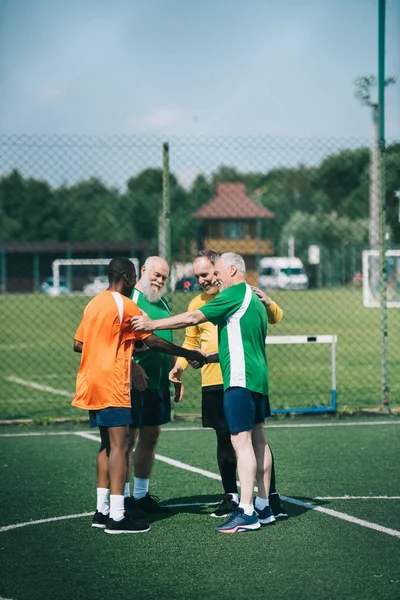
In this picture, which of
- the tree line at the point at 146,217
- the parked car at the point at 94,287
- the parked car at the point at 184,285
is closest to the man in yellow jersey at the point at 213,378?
the parked car at the point at 184,285

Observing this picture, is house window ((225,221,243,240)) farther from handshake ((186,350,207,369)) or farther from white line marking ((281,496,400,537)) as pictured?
handshake ((186,350,207,369))

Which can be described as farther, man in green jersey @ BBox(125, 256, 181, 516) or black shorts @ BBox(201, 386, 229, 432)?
black shorts @ BBox(201, 386, 229, 432)

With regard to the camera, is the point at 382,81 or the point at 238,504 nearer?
the point at 238,504

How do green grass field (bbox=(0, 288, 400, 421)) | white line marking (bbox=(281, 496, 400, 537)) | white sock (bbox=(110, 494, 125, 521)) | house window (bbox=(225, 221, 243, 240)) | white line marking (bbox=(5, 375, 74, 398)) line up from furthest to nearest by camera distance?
1. house window (bbox=(225, 221, 243, 240))
2. white line marking (bbox=(5, 375, 74, 398))
3. green grass field (bbox=(0, 288, 400, 421))
4. white sock (bbox=(110, 494, 125, 521))
5. white line marking (bbox=(281, 496, 400, 537))

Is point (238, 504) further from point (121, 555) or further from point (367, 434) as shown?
point (367, 434)

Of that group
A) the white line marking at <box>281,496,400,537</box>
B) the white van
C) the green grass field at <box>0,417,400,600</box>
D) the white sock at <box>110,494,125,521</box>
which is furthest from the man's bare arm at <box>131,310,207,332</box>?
the white van

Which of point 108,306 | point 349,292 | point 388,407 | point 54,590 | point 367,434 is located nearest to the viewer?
point 54,590

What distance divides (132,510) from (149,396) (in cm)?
87

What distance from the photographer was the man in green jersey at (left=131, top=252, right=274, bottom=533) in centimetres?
698

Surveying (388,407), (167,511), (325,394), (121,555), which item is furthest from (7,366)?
(121,555)

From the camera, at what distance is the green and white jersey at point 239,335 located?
7.02 metres

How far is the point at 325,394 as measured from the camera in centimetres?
1404

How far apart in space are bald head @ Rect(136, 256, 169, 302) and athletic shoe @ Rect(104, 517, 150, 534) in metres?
1.73

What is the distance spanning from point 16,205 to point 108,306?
212 ft
